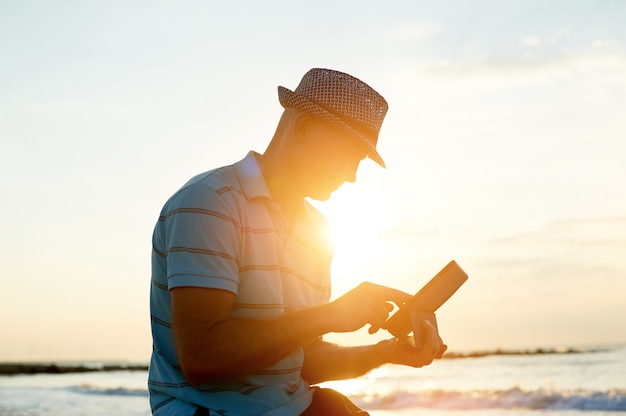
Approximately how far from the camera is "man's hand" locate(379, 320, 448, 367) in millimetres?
2596

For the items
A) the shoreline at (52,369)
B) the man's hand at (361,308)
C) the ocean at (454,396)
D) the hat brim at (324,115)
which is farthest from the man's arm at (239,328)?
the shoreline at (52,369)

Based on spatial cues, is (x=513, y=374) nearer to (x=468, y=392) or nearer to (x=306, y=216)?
(x=468, y=392)

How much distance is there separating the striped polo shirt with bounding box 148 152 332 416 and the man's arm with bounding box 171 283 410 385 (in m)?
0.05

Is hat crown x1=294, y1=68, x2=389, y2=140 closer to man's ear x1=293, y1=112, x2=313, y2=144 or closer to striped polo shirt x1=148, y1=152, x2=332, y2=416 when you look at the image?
man's ear x1=293, y1=112, x2=313, y2=144

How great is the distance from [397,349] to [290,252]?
52cm

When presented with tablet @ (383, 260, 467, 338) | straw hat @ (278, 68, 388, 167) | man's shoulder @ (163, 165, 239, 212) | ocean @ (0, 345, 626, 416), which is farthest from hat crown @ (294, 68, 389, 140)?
ocean @ (0, 345, 626, 416)

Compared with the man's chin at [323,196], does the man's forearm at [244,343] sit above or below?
below

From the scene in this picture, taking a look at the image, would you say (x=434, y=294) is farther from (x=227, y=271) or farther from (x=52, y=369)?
(x=52, y=369)

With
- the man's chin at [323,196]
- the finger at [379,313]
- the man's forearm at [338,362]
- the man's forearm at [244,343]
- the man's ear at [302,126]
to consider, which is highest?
the man's ear at [302,126]

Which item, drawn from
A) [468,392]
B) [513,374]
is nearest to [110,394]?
[468,392]

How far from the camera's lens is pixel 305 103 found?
8.69 feet

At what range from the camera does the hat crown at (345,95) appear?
8.66ft

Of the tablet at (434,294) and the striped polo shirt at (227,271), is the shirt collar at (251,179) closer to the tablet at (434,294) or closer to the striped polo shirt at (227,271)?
the striped polo shirt at (227,271)

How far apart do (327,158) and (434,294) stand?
57cm
